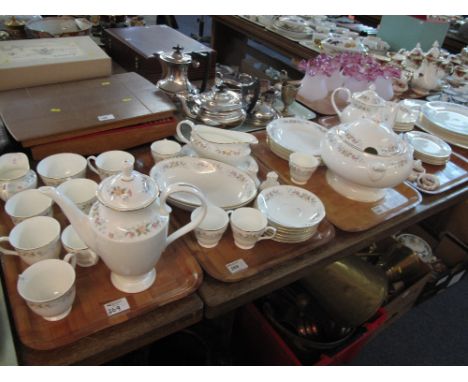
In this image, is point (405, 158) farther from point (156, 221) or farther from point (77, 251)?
point (77, 251)

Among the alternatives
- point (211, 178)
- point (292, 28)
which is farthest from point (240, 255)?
point (292, 28)

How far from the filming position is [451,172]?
54.0 inches

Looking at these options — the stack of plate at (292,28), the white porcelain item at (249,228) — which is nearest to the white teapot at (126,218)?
the white porcelain item at (249,228)

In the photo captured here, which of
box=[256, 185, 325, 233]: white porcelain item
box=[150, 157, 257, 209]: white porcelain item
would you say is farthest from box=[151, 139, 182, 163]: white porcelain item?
box=[256, 185, 325, 233]: white porcelain item

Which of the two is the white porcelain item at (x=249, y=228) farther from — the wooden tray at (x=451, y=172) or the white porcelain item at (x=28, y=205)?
Result: the wooden tray at (x=451, y=172)

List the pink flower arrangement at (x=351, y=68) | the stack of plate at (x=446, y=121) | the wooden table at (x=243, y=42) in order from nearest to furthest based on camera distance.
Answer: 1. the stack of plate at (x=446, y=121)
2. the pink flower arrangement at (x=351, y=68)
3. the wooden table at (x=243, y=42)

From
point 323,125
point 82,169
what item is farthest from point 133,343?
point 323,125

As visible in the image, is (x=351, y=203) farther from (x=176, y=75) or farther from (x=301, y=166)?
(x=176, y=75)

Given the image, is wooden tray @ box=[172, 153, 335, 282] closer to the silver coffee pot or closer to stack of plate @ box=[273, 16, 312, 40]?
the silver coffee pot

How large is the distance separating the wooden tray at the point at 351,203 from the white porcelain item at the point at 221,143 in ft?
0.59

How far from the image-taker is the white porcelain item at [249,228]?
90 cm

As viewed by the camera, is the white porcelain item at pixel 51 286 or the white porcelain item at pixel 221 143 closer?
the white porcelain item at pixel 51 286

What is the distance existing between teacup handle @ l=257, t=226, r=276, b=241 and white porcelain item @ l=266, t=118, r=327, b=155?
422 millimetres

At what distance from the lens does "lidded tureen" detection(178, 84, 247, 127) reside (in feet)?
4.33
